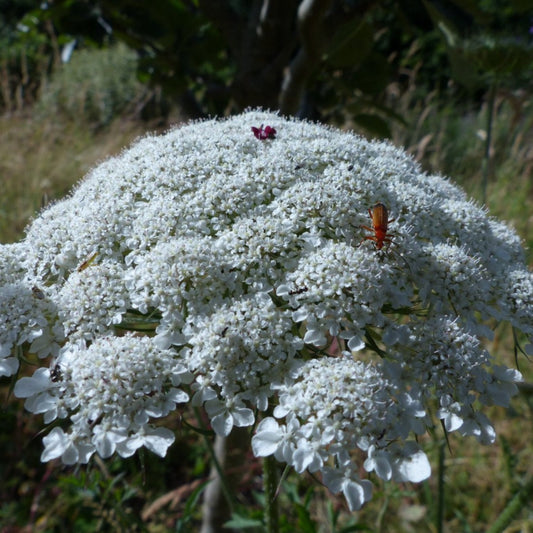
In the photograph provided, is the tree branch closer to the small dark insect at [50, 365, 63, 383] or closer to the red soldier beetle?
the red soldier beetle

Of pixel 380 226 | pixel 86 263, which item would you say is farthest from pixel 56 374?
pixel 380 226

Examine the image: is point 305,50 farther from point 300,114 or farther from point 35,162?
point 35,162

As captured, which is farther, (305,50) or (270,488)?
(305,50)

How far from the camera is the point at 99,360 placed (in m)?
1.66

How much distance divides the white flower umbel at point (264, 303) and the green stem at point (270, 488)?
0.96 feet

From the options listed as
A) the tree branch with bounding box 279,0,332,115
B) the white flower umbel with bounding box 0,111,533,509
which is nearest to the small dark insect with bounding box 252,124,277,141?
the white flower umbel with bounding box 0,111,533,509

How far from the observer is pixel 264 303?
1803 millimetres

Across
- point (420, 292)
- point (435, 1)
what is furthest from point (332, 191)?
point (435, 1)

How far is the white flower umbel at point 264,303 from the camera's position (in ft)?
5.27

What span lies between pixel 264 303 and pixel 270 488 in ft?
2.86

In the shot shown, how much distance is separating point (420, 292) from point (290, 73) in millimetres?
2969

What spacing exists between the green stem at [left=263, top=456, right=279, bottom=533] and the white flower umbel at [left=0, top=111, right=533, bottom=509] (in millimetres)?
294

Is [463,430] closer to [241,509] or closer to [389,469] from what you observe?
[389,469]

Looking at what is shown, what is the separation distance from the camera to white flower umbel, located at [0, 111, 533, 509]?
161 centimetres
